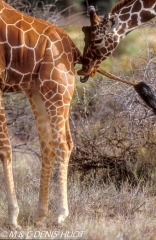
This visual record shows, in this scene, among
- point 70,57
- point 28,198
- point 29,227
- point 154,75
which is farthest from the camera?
point 154,75

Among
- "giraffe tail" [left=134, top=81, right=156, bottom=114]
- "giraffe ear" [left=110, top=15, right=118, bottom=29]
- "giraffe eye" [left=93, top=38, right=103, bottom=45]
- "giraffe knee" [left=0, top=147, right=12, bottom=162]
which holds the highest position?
"giraffe ear" [left=110, top=15, right=118, bottom=29]

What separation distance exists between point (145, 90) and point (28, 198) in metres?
1.85

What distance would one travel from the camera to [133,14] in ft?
20.2

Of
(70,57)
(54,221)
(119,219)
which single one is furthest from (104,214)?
(70,57)

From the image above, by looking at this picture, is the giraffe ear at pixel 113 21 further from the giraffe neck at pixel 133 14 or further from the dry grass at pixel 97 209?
the dry grass at pixel 97 209

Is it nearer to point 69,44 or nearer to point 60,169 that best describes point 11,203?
point 60,169

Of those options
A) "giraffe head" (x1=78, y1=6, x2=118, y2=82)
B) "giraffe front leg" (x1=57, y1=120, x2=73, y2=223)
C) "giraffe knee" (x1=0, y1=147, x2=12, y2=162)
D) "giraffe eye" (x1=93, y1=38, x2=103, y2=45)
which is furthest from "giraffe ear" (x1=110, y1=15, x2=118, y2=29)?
"giraffe knee" (x1=0, y1=147, x2=12, y2=162)

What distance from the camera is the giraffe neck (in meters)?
6.12

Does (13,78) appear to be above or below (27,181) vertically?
above

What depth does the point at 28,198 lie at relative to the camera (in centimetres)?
679

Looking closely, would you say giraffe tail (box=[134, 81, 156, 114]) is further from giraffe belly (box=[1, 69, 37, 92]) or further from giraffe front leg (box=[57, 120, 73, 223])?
giraffe belly (box=[1, 69, 37, 92])

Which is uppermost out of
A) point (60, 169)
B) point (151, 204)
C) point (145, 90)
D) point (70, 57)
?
point (70, 57)

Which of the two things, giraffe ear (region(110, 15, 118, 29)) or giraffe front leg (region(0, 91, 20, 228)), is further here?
giraffe ear (region(110, 15, 118, 29))

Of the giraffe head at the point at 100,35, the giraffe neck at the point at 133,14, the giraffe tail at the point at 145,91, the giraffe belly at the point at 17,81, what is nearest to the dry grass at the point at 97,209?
the giraffe tail at the point at 145,91
